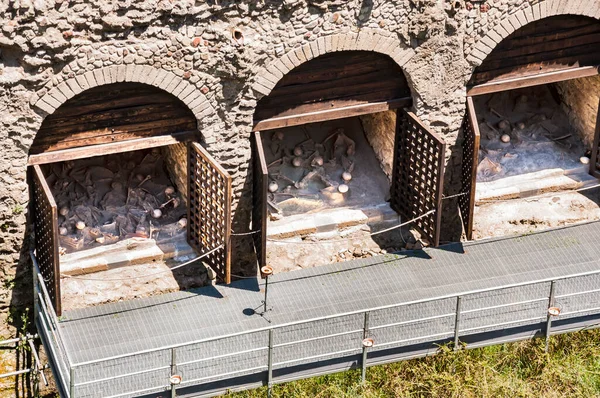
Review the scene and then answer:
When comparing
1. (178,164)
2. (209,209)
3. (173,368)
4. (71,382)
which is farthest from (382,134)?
(71,382)

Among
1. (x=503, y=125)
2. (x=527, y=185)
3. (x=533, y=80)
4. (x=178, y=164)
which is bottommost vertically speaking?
(x=527, y=185)

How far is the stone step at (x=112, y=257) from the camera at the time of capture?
2098 cm

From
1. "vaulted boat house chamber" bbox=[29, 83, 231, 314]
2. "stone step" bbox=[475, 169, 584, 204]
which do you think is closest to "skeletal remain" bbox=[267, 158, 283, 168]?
"vaulted boat house chamber" bbox=[29, 83, 231, 314]

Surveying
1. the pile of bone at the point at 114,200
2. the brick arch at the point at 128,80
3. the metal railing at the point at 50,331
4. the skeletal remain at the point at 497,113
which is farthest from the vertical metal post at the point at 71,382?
the skeletal remain at the point at 497,113

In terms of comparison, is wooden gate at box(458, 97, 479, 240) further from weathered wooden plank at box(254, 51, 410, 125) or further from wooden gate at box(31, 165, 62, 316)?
wooden gate at box(31, 165, 62, 316)

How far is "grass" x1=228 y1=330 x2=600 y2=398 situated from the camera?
20.0m

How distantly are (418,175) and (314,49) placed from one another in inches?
106

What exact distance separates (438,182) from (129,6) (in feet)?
17.3

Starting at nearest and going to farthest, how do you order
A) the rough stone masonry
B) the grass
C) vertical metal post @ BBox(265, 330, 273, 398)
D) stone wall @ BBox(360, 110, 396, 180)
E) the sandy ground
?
the rough stone masonry, vertical metal post @ BBox(265, 330, 273, 398), the grass, stone wall @ BBox(360, 110, 396, 180), the sandy ground

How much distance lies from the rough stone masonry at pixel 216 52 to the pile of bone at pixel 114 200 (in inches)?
40.4

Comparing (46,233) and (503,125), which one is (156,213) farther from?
→ (503,125)

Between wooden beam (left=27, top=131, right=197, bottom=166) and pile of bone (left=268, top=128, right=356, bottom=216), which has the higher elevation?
wooden beam (left=27, top=131, right=197, bottom=166)

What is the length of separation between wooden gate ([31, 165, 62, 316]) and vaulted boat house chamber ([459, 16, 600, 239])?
632cm

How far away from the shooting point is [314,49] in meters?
20.7
